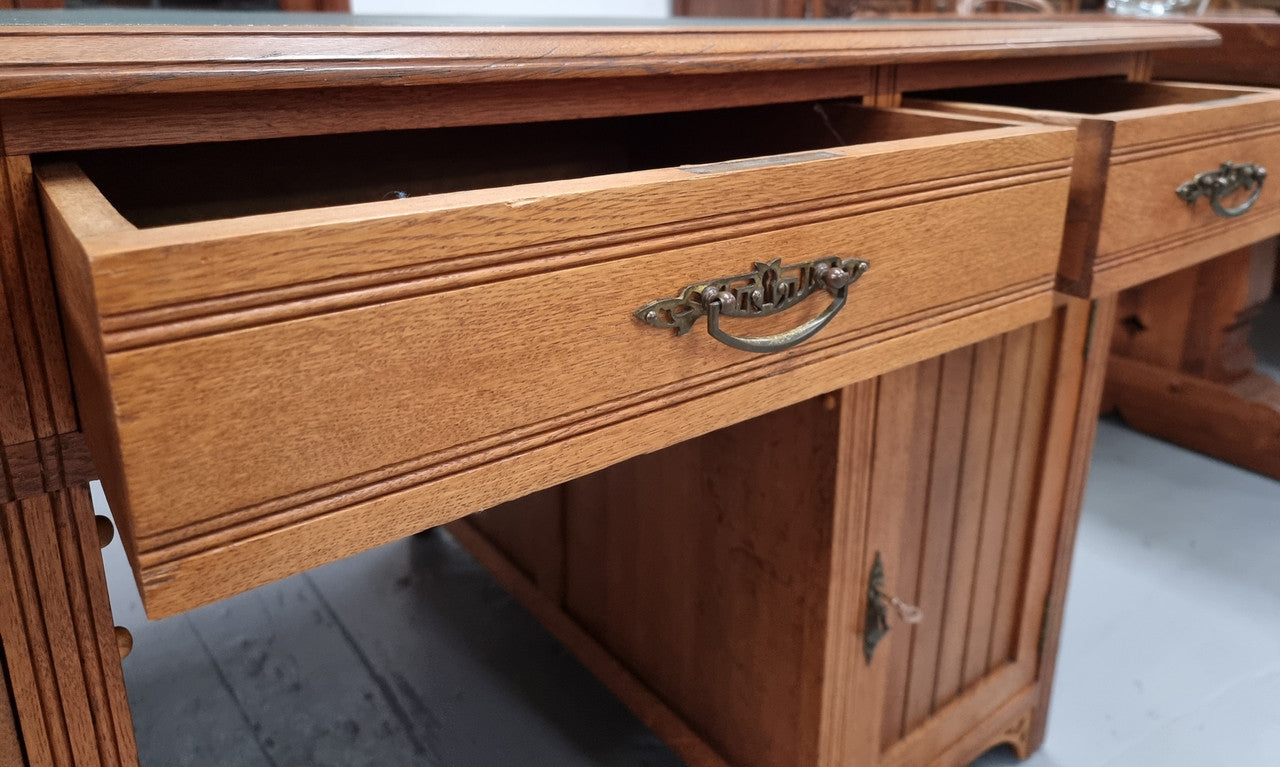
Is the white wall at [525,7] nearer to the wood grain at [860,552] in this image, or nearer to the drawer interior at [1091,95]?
the drawer interior at [1091,95]

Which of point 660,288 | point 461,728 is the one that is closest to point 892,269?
point 660,288

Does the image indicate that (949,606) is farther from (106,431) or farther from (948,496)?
(106,431)

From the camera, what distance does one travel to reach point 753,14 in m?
2.49

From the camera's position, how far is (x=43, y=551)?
46cm

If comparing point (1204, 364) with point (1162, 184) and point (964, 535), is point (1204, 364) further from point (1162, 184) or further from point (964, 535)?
point (1162, 184)

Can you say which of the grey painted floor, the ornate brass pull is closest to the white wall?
the grey painted floor

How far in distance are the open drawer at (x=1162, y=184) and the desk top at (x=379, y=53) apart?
0.43 ft

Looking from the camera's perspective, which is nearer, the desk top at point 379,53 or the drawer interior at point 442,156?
the desk top at point 379,53

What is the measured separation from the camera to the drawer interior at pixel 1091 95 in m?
0.88

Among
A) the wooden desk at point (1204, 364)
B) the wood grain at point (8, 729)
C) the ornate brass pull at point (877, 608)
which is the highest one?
the wood grain at point (8, 729)

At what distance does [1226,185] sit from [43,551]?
32.4 inches

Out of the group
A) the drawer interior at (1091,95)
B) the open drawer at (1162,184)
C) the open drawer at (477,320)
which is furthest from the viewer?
the drawer interior at (1091,95)

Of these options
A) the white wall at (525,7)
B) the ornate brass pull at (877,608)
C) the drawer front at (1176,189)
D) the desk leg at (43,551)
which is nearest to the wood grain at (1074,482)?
the drawer front at (1176,189)

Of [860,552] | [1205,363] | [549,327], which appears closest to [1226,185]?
[860,552]
